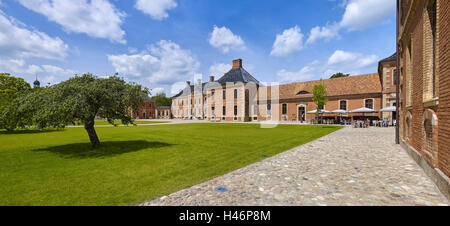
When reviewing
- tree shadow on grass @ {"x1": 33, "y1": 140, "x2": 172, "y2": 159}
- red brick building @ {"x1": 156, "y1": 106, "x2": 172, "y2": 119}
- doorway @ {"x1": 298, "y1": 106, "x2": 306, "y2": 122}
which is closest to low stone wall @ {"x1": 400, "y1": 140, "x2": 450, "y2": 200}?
tree shadow on grass @ {"x1": 33, "y1": 140, "x2": 172, "y2": 159}

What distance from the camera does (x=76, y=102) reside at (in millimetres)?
7176

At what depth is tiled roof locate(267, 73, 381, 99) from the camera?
2919cm

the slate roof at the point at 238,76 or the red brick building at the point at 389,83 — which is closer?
the red brick building at the point at 389,83

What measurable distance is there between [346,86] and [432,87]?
30540 millimetres

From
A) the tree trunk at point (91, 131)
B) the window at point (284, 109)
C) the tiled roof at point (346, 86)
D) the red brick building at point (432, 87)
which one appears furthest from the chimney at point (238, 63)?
the tree trunk at point (91, 131)

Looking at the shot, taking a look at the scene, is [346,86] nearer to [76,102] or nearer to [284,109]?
[284,109]

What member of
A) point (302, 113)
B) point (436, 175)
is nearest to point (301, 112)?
point (302, 113)

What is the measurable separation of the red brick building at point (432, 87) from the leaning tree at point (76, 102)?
30.1 feet

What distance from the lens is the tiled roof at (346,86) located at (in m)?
29.2

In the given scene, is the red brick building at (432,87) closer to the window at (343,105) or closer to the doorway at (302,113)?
the window at (343,105)

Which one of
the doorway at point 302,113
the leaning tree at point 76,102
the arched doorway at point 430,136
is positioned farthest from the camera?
the doorway at point 302,113
